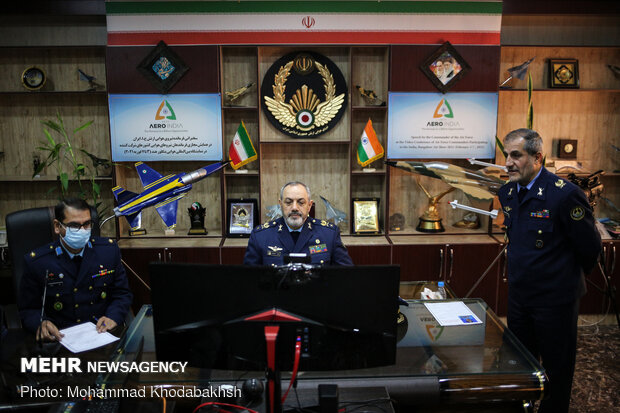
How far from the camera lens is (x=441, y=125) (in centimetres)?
378

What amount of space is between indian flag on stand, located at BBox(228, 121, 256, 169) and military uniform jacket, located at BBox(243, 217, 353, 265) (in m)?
1.21

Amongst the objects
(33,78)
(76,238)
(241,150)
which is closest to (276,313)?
(76,238)

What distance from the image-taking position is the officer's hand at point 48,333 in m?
1.92

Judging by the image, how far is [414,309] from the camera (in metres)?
2.14

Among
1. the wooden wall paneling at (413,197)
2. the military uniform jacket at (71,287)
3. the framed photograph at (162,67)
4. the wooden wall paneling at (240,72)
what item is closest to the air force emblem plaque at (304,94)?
the wooden wall paneling at (240,72)

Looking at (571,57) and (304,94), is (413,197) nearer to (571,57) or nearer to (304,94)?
(304,94)

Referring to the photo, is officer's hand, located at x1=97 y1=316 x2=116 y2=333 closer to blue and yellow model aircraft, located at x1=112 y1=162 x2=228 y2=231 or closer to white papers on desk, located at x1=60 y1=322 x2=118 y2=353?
white papers on desk, located at x1=60 y1=322 x2=118 y2=353

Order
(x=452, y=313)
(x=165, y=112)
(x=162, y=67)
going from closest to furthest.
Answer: (x=452, y=313) → (x=162, y=67) → (x=165, y=112)

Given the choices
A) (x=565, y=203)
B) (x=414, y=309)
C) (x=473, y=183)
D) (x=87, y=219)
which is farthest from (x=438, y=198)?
(x=87, y=219)

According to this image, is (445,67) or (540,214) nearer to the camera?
(540,214)

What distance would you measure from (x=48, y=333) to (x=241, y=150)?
2.12 metres

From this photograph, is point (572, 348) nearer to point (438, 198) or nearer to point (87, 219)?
point (438, 198)

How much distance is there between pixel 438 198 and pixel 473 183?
54 cm

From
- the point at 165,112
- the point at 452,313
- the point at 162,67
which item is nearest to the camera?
the point at 452,313
